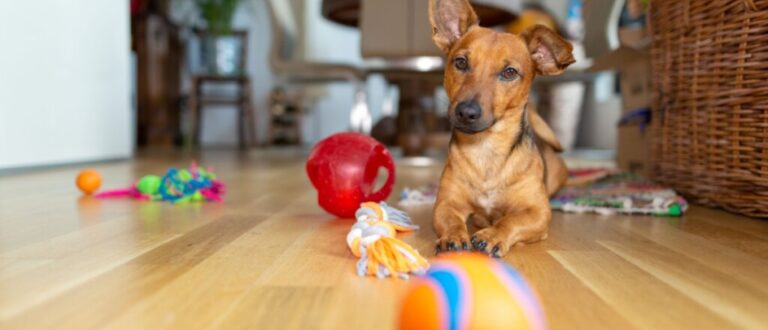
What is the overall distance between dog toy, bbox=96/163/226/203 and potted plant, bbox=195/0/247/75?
222 inches

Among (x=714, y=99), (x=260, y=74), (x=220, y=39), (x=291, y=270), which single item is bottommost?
(x=291, y=270)

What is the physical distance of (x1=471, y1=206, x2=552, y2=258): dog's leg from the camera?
1.35 meters

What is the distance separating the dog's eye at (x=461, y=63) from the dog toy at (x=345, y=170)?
1.25ft

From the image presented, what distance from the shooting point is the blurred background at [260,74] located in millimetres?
3242

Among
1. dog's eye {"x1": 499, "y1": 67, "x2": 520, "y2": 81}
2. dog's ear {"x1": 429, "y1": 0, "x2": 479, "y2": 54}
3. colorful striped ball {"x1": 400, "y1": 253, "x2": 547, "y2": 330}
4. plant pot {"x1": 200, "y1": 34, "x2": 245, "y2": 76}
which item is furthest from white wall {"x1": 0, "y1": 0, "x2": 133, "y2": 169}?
plant pot {"x1": 200, "y1": 34, "x2": 245, "y2": 76}

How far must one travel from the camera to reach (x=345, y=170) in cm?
179

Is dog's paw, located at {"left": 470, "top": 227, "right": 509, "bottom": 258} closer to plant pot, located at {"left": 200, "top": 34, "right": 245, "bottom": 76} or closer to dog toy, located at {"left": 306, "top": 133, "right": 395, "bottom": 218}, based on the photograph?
dog toy, located at {"left": 306, "top": 133, "right": 395, "bottom": 218}

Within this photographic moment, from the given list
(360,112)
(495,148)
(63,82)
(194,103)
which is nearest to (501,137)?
(495,148)

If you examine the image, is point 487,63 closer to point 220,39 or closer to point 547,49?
point 547,49

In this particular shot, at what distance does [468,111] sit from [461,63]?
0.67 feet

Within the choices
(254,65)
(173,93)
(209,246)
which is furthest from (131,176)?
(254,65)

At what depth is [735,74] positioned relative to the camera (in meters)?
1.95

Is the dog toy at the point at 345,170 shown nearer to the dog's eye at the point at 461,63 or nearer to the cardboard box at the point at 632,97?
the dog's eye at the point at 461,63

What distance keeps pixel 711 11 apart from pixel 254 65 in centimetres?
730
